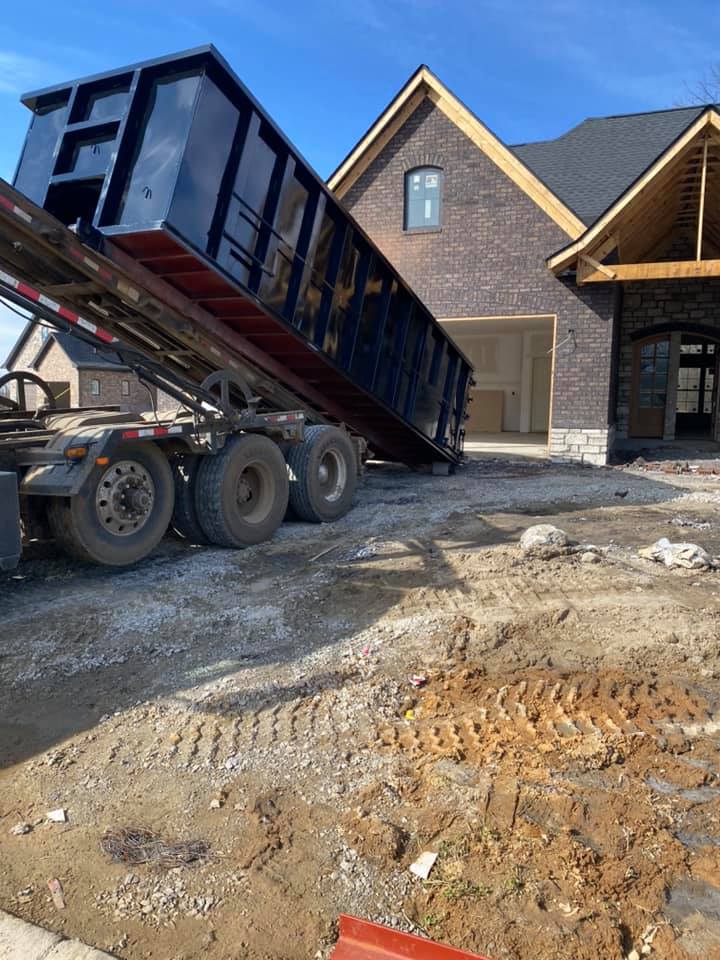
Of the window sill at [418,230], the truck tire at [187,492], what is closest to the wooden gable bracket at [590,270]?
the window sill at [418,230]

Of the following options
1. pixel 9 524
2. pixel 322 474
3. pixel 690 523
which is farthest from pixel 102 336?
pixel 690 523

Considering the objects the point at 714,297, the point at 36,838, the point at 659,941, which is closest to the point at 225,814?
the point at 36,838

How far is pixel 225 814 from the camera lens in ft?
9.83

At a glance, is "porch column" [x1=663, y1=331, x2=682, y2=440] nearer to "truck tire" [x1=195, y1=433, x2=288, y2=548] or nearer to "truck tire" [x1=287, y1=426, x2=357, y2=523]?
"truck tire" [x1=287, y1=426, x2=357, y2=523]

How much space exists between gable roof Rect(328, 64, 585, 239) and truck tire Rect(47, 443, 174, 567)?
12.0 metres

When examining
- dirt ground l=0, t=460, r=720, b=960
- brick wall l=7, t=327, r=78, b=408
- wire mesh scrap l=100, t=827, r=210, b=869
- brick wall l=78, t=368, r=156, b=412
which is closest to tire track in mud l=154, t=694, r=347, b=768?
dirt ground l=0, t=460, r=720, b=960

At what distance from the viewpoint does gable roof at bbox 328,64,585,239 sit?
1536 centimetres

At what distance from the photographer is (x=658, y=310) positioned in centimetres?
1770

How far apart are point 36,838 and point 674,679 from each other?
11.2 feet

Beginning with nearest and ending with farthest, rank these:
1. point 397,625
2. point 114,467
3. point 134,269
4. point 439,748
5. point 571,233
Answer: point 439,748 < point 397,625 < point 114,467 < point 134,269 < point 571,233

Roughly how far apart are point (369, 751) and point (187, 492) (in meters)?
4.23

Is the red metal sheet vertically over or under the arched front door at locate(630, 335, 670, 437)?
under

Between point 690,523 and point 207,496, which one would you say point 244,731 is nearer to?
point 207,496

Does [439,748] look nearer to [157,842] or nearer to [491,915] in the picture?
[491,915]
